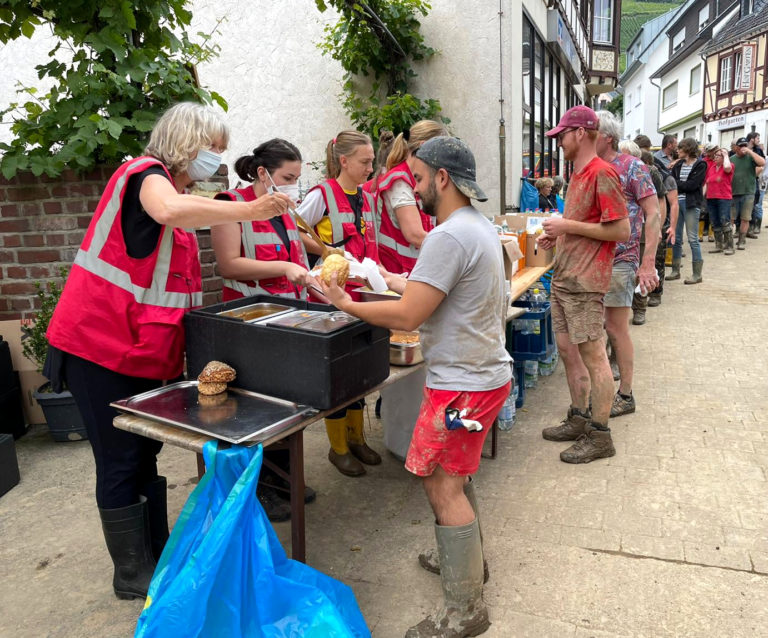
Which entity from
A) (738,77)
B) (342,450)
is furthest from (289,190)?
(738,77)

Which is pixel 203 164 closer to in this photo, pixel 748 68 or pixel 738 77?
pixel 748 68

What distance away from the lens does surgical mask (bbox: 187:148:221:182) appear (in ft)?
8.18

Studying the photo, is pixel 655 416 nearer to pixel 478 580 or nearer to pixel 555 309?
pixel 555 309

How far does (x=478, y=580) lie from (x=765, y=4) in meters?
37.9

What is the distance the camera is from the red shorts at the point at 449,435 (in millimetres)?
2309

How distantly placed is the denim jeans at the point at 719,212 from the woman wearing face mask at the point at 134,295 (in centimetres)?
1142

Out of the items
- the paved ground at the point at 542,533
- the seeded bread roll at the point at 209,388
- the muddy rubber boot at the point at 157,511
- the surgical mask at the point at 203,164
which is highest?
the surgical mask at the point at 203,164

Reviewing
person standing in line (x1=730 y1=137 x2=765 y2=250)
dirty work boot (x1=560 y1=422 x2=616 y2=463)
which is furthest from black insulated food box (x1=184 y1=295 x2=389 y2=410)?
person standing in line (x1=730 y1=137 x2=765 y2=250)

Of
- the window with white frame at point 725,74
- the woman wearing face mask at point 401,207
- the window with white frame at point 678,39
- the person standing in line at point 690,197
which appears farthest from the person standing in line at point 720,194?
the window with white frame at point 678,39

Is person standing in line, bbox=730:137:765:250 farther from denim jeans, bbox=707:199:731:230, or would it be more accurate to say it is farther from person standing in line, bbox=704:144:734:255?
denim jeans, bbox=707:199:731:230

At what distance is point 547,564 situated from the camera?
2.96m

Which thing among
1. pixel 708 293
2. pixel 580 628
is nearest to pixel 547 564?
pixel 580 628

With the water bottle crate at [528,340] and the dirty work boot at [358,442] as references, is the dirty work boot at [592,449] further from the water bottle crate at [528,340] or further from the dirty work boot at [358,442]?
the dirty work boot at [358,442]

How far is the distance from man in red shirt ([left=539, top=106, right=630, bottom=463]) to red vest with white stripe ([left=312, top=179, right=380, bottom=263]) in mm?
1052
